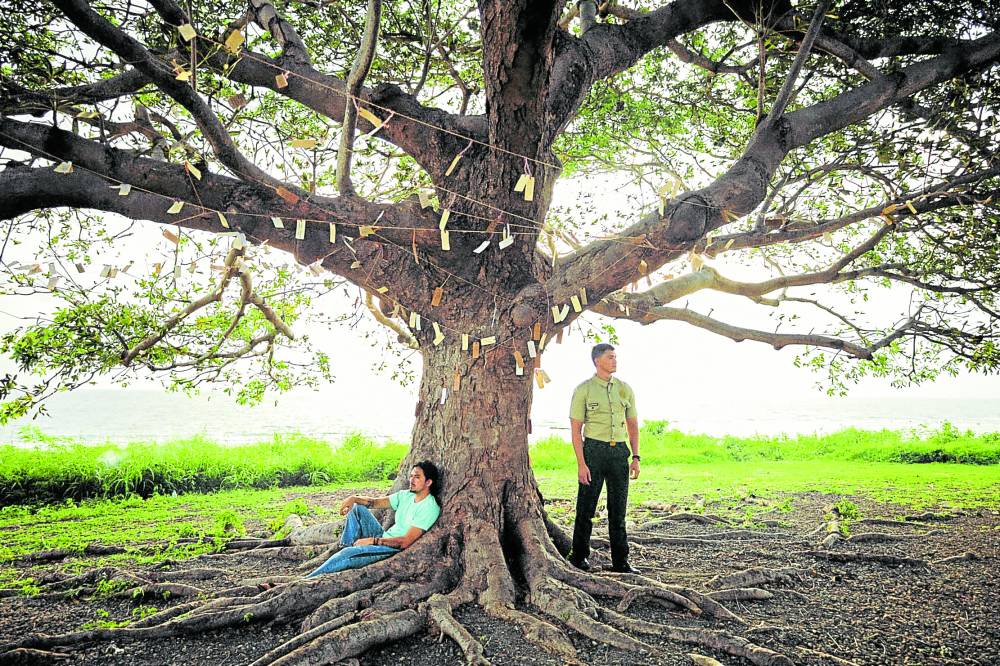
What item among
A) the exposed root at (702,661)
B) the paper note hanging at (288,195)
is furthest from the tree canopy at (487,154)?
the exposed root at (702,661)

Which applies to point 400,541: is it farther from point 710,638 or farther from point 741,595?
point 741,595

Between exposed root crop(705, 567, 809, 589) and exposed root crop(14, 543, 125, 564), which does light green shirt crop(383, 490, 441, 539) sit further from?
exposed root crop(14, 543, 125, 564)

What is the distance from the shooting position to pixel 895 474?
37.4 feet

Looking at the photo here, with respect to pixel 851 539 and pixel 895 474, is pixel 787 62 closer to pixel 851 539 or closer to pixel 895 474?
pixel 851 539

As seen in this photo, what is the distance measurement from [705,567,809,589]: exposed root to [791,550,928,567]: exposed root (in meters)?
0.72

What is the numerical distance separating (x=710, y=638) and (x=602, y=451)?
150 cm

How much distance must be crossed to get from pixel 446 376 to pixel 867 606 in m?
3.45


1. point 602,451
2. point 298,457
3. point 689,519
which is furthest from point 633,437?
point 298,457

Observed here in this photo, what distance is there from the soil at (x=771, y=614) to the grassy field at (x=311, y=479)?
1360mm

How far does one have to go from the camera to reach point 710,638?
3291mm

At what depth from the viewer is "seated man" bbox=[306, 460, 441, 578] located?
4066mm

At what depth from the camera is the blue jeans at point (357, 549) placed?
4.03m

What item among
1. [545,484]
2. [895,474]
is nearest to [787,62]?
[545,484]

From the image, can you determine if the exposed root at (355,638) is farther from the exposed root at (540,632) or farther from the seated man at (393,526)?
the seated man at (393,526)
